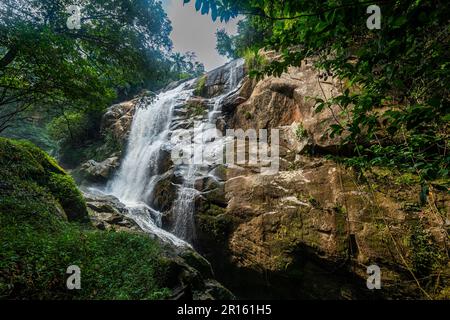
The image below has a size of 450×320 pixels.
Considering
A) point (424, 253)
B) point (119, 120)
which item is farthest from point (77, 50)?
point (119, 120)

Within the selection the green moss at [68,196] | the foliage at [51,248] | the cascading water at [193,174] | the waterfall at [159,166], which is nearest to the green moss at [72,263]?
the foliage at [51,248]

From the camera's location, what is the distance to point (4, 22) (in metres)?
4.18

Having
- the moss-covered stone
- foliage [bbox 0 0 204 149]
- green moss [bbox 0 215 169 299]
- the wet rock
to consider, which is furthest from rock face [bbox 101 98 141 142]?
green moss [bbox 0 215 169 299]

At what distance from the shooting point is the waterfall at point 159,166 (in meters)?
8.84

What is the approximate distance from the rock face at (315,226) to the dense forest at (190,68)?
0.06m

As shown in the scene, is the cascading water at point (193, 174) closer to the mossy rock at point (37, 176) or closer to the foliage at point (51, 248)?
the foliage at point (51, 248)

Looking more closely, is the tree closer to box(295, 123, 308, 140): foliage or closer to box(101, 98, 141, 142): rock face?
box(295, 123, 308, 140): foliage

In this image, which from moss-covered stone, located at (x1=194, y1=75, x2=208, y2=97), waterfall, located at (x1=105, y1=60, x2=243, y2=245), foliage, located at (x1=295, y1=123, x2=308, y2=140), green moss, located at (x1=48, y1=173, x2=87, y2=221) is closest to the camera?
green moss, located at (x1=48, y1=173, x2=87, y2=221)

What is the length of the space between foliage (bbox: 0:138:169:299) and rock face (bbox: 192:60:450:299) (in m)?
2.96

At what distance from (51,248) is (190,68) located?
599 centimetres

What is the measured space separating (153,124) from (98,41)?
10.2m

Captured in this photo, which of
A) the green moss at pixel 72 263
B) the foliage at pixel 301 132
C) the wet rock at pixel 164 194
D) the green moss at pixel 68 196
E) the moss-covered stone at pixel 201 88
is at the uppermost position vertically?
the moss-covered stone at pixel 201 88

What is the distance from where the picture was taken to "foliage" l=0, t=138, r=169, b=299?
127 inches
